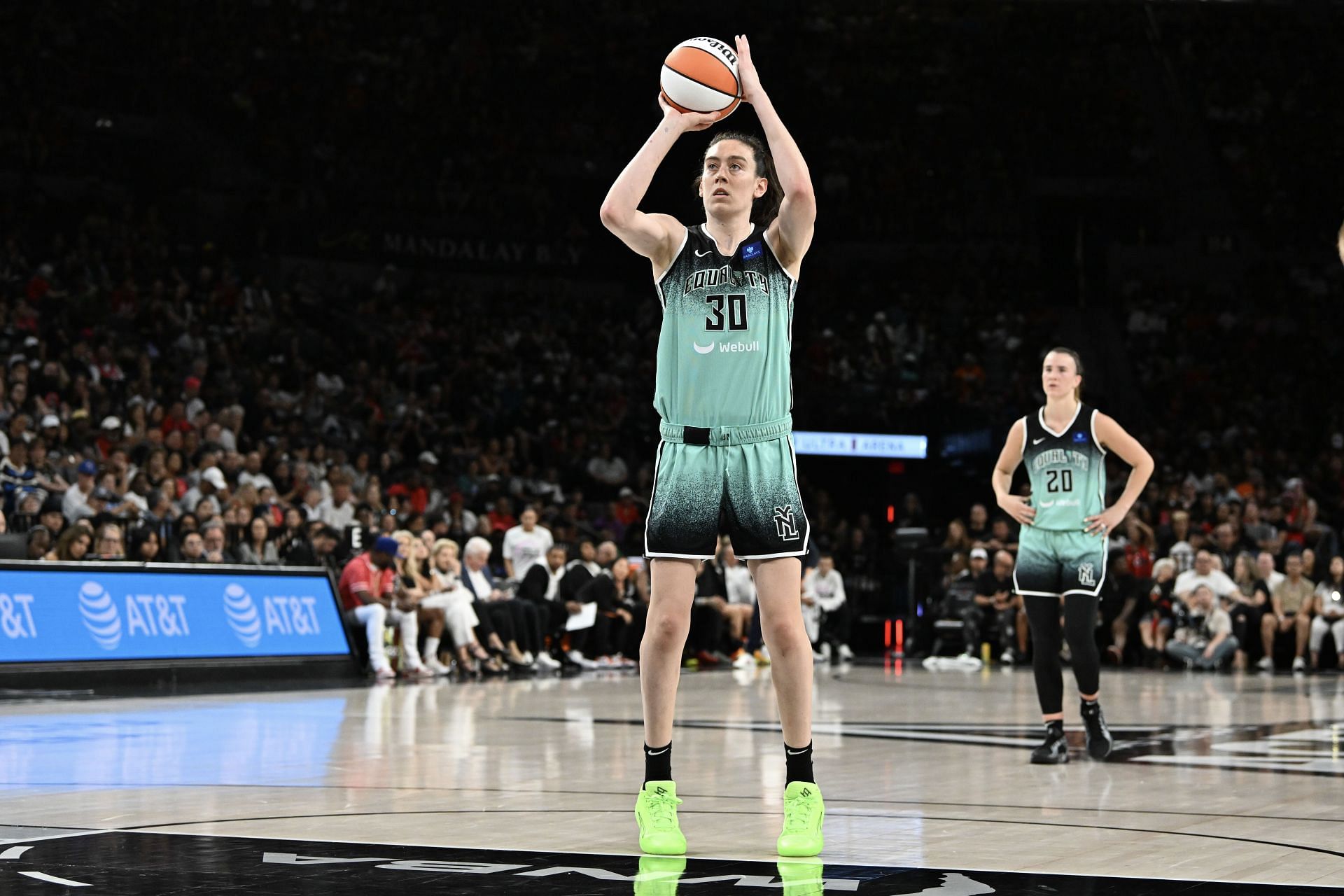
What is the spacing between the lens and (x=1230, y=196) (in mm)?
29391

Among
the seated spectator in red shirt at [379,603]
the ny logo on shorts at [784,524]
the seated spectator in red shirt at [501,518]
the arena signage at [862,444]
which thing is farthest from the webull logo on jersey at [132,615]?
the arena signage at [862,444]

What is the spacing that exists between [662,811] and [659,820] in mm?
31

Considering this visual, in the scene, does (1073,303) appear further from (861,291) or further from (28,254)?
(28,254)

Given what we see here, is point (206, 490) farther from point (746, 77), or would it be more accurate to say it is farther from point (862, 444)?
point (746, 77)

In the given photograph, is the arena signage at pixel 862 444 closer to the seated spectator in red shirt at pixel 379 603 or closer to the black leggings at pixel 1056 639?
the seated spectator in red shirt at pixel 379 603

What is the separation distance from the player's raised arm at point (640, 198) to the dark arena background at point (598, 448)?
971 mm

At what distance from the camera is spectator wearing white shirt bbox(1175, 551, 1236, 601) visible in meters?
18.4

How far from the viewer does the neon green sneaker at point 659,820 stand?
462cm

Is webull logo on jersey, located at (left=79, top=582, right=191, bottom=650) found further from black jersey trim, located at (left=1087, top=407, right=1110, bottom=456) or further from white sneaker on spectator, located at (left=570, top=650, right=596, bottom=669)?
black jersey trim, located at (left=1087, top=407, right=1110, bottom=456)

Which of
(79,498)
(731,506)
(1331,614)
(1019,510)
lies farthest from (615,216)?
(1331,614)

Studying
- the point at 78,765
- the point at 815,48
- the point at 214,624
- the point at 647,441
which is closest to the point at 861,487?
the point at 647,441

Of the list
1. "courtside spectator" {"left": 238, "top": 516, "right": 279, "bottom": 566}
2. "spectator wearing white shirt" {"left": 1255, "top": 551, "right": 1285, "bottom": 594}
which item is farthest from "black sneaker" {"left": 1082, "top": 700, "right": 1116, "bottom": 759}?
"spectator wearing white shirt" {"left": 1255, "top": 551, "right": 1285, "bottom": 594}

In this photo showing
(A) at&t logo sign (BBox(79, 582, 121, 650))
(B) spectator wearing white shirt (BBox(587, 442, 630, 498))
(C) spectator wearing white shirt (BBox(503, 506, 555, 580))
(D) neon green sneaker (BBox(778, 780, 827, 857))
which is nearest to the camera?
(D) neon green sneaker (BBox(778, 780, 827, 857))

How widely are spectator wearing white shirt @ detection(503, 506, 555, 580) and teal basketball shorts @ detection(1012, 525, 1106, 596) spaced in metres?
10.2
